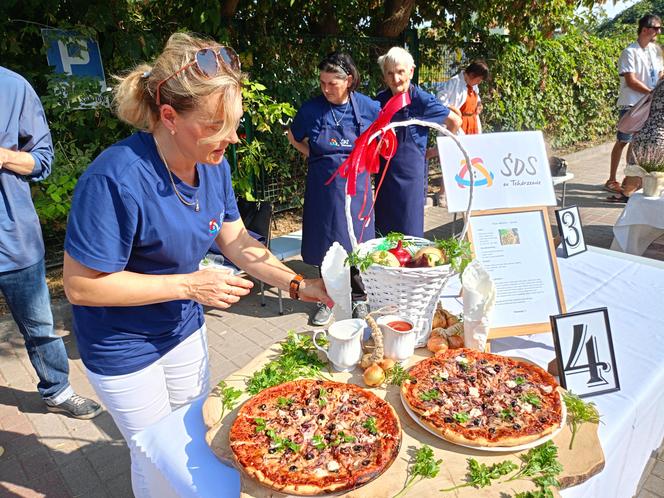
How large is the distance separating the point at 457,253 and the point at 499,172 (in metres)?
0.64

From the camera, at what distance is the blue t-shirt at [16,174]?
240cm

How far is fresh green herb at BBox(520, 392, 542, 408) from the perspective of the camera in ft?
Result: 4.67

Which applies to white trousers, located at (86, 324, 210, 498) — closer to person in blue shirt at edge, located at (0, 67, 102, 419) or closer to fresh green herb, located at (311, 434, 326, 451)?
fresh green herb, located at (311, 434, 326, 451)

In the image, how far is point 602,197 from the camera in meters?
7.69

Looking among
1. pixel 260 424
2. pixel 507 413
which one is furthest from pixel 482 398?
pixel 260 424

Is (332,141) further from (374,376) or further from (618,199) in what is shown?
(618,199)

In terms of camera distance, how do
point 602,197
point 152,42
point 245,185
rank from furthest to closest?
point 602,197 < point 245,185 < point 152,42

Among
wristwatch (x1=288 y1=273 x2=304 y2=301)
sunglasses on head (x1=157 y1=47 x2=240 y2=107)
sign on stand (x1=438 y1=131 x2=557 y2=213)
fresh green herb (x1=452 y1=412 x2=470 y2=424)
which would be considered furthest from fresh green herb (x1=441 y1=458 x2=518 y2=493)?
sunglasses on head (x1=157 y1=47 x2=240 y2=107)

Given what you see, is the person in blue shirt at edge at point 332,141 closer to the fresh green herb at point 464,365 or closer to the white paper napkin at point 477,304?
the white paper napkin at point 477,304

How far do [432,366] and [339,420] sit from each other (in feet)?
1.30

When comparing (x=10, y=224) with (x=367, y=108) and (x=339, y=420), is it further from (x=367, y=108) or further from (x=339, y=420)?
(x=367, y=108)

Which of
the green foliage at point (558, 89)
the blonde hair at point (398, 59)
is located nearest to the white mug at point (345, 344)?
the blonde hair at point (398, 59)

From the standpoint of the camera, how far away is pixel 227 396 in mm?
1457

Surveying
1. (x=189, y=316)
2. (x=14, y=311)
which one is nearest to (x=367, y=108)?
(x=189, y=316)
